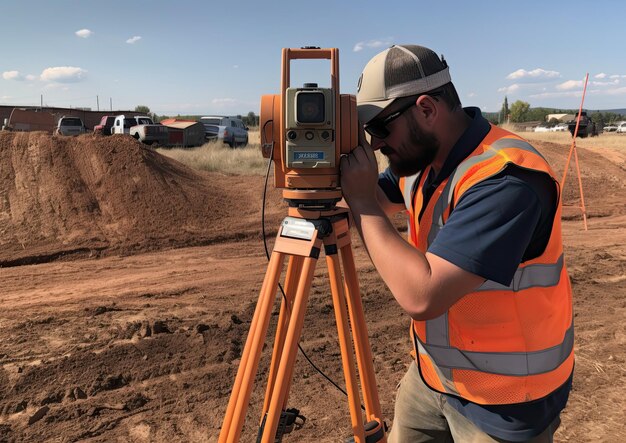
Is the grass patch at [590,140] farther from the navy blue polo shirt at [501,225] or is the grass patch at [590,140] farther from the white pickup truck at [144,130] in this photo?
the navy blue polo shirt at [501,225]

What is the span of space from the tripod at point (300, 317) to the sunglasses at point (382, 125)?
1.10 ft

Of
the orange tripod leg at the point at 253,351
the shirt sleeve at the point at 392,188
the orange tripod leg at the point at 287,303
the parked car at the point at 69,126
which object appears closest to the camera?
the orange tripod leg at the point at 253,351

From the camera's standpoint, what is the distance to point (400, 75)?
4.98 feet

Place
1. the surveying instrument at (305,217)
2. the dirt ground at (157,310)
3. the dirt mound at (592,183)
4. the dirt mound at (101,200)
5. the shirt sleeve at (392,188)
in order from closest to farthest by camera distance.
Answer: the surveying instrument at (305,217), the shirt sleeve at (392,188), the dirt ground at (157,310), the dirt mound at (101,200), the dirt mound at (592,183)

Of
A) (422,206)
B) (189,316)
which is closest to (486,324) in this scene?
(422,206)

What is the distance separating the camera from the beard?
1.58m

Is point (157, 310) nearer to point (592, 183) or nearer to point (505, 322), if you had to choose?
point (505, 322)

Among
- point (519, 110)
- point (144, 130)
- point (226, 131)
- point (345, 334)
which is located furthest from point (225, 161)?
point (519, 110)

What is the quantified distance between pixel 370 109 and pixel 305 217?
0.46 m

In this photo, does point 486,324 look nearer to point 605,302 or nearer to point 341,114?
point 341,114

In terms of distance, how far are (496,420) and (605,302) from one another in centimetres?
466

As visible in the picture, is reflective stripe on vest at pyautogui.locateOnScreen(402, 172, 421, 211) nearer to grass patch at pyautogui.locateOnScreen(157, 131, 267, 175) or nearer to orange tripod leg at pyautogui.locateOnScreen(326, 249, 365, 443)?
orange tripod leg at pyautogui.locateOnScreen(326, 249, 365, 443)

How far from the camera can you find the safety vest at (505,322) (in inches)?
56.6

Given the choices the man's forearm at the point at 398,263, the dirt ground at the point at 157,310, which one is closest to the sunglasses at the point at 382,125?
the man's forearm at the point at 398,263
